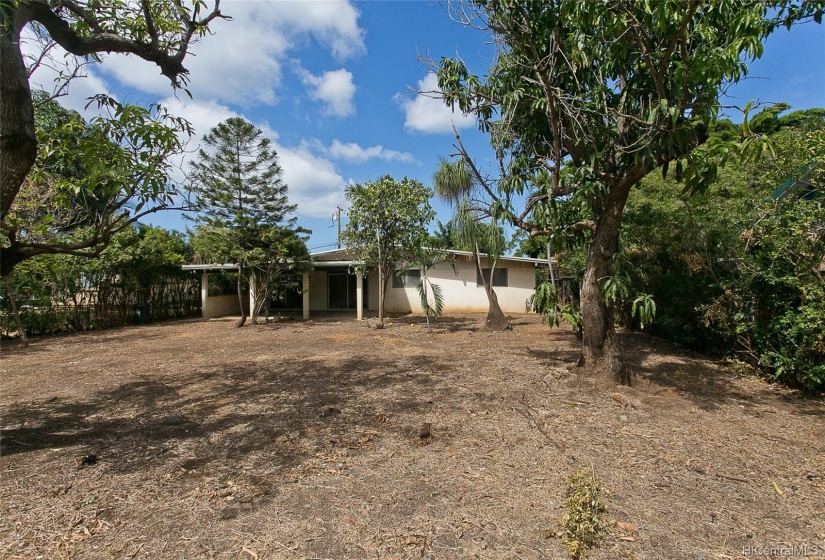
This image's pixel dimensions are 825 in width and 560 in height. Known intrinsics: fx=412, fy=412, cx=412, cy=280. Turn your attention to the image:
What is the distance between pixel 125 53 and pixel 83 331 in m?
12.8

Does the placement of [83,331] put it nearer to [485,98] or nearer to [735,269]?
[485,98]

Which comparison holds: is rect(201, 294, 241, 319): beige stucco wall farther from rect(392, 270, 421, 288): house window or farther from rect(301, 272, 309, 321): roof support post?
rect(392, 270, 421, 288): house window

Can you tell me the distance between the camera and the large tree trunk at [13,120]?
2992mm

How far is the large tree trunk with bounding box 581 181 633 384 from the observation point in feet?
18.1

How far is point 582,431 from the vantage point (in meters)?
4.24

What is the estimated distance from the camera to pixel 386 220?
12.7 meters

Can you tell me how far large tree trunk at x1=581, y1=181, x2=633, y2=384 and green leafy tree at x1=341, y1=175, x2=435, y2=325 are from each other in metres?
7.52

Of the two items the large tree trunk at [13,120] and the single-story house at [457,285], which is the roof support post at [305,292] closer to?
the single-story house at [457,285]

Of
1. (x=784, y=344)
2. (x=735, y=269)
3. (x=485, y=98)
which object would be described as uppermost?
(x=485, y=98)

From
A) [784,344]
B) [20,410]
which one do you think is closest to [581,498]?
[784,344]

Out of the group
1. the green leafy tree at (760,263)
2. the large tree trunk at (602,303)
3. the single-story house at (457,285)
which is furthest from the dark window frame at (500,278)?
the large tree trunk at (602,303)

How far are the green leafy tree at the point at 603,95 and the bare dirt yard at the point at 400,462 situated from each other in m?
1.65

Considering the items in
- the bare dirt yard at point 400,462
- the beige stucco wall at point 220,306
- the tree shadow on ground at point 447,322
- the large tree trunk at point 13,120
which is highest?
the large tree trunk at point 13,120

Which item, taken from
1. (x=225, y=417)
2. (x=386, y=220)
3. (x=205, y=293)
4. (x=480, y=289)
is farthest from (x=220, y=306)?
(x=225, y=417)
